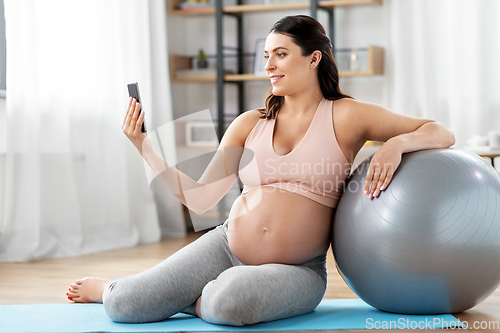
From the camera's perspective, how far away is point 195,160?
215 centimetres

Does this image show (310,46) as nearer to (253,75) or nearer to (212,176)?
(212,176)

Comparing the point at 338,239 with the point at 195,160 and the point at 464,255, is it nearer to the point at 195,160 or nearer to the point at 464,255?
the point at 464,255

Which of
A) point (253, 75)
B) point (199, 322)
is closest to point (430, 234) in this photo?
point (199, 322)

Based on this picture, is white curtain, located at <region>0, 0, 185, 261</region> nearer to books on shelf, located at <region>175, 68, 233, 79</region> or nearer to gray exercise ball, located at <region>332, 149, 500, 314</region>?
books on shelf, located at <region>175, 68, 233, 79</region>


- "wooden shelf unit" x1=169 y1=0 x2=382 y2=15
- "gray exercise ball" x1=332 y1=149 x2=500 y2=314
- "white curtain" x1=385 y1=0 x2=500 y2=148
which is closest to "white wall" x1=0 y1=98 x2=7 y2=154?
"wooden shelf unit" x1=169 y1=0 x2=382 y2=15

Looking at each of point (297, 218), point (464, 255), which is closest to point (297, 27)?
point (297, 218)

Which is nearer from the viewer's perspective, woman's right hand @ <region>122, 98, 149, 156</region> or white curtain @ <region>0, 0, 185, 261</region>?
woman's right hand @ <region>122, 98, 149, 156</region>

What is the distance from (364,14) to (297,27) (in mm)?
2244

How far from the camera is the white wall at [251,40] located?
388 centimetres

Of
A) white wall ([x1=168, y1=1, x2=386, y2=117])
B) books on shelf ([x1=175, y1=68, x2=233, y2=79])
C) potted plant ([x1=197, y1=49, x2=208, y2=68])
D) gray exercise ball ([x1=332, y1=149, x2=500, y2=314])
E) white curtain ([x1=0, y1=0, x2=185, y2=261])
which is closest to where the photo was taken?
gray exercise ball ([x1=332, y1=149, x2=500, y2=314])

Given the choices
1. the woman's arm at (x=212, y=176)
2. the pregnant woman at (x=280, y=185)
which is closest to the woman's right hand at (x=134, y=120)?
the pregnant woman at (x=280, y=185)

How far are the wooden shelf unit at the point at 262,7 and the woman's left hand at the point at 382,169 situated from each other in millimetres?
2163

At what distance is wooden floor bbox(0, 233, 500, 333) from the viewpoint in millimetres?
1973

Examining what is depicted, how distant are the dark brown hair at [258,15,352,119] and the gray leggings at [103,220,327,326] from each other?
48 cm
